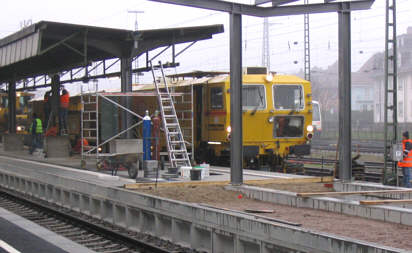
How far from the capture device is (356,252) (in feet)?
20.7

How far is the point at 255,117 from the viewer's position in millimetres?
20578

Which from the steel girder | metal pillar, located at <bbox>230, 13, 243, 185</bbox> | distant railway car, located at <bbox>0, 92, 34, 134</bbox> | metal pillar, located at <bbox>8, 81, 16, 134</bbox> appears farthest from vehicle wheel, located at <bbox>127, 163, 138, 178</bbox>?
distant railway car, located at <bbox>0, 92, 34, 134</bbox>

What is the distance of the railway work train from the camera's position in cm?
2038

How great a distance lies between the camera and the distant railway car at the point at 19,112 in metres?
39.9

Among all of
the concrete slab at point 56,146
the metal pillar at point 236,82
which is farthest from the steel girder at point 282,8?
the concrete slab at point 56,146

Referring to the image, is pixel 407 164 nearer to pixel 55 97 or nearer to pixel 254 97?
pixel 254 97

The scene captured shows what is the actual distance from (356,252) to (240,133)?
614cm

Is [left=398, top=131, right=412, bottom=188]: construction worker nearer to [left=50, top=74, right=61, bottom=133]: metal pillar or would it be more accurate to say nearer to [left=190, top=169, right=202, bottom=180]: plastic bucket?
[left=190, top=169, right=202, bottom=180]: plastic bucket

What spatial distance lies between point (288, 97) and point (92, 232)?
1101 centimetres

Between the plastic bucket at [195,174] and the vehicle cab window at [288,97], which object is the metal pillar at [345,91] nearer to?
the plastic bucket at [195,174]

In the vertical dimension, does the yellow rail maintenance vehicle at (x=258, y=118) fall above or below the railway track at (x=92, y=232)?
above

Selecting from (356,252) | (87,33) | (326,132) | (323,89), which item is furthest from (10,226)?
(323,89)

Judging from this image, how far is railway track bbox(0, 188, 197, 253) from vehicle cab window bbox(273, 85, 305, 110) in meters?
8.72

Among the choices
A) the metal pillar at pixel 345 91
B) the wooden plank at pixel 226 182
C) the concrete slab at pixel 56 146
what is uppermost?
the metal pillar at pixel 345 91
